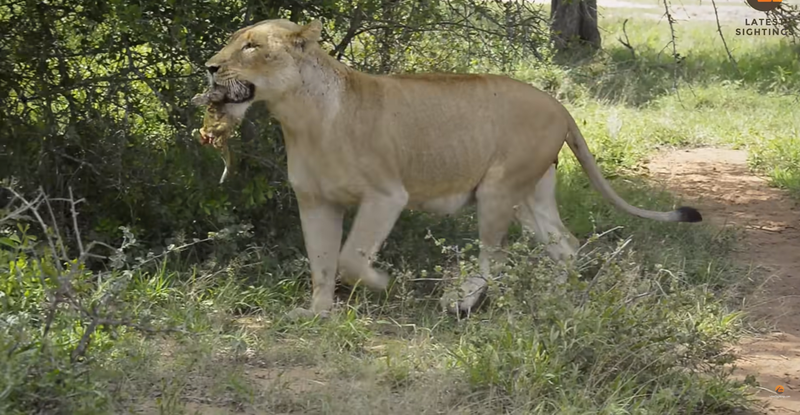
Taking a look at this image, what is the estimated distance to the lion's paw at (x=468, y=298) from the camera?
17.8 ft

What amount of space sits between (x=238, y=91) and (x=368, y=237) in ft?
2.88

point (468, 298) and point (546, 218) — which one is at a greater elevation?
point (546, 218)

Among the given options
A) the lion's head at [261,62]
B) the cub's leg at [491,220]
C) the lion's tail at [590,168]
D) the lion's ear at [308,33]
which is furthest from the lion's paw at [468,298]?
the lion's ear at [308,33]

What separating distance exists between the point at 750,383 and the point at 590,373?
2.03 ft

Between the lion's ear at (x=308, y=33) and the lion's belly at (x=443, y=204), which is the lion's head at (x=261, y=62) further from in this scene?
the lion's belly at (x=443, y=204)

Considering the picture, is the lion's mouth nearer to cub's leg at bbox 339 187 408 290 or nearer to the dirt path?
cub's leg at bbox 339 187 408 290

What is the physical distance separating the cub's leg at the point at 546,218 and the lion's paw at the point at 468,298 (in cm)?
47

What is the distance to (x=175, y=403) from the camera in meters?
4.18

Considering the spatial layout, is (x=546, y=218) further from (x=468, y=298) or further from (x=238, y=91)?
(x=238, y=91)

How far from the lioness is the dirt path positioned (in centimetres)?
74

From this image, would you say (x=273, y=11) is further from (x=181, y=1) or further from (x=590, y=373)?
(x=590, y=373)

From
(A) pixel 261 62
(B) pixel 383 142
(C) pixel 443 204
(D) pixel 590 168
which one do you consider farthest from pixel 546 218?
(A) pixel 261 62

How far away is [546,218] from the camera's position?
6.27m

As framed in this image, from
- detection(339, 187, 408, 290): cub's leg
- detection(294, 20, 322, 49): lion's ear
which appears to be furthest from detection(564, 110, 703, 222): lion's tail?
detection(294, 20, 322, 49): lion's ear
